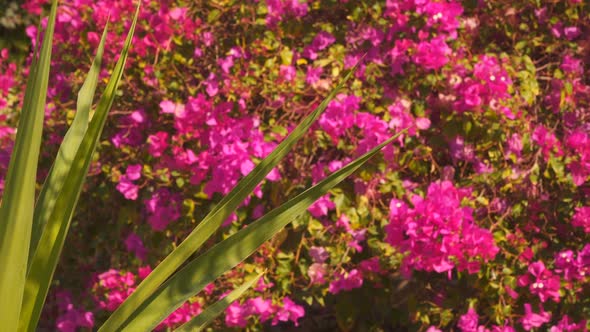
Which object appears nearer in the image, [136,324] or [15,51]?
[136,324]

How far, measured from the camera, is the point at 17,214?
4.52 ft

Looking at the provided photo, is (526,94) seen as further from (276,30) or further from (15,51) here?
(15,51)

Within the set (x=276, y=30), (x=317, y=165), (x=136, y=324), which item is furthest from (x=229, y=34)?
(x=136, y=324)

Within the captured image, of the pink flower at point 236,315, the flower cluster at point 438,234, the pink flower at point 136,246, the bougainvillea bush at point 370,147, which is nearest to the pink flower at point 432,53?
the bougainvillea bush at point 370,147

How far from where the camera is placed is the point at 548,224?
10.4ft

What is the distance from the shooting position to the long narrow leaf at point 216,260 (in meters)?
1.65

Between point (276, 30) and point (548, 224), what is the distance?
1.11m

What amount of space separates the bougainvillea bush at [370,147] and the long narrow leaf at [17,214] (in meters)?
1.39

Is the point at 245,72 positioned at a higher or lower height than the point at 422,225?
higher

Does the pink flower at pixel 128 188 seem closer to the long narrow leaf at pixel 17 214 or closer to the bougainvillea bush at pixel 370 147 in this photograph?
the bougainvillea bush at pixel 370 147

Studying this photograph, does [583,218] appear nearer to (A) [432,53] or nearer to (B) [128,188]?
(A) [432,53]

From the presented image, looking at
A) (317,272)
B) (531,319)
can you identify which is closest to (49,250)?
(317,272)

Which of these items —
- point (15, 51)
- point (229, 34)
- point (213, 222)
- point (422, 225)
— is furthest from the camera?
point (15, 51)

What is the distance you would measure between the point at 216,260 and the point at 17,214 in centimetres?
40
